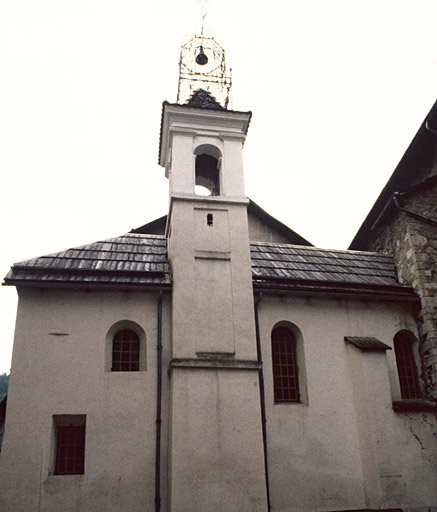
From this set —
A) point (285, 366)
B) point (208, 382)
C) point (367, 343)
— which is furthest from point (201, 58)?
point (208, 382)

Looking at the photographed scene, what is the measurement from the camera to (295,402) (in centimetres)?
1254

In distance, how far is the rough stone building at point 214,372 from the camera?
10719 millimetres

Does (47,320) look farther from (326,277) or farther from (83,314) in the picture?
(326,277)

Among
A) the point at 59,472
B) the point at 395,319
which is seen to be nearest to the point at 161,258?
the point at 59,472

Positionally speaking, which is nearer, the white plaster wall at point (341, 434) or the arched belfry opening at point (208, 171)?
the white plaster wall at point (341, 434)

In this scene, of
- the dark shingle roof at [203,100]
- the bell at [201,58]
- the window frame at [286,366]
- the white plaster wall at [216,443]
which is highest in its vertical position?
the bell at [201,58]

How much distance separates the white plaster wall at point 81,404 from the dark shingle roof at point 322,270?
133 inches

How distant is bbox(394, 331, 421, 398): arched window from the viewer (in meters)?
13.3

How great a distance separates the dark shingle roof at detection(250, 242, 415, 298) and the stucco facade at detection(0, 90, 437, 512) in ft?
0.30

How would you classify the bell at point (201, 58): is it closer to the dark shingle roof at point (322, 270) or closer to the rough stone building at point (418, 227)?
the dark shingle roof at point (322, 270)

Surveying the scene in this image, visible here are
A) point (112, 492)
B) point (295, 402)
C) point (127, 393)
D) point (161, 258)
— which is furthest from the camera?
point (161, 258)

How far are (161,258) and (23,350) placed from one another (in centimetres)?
433

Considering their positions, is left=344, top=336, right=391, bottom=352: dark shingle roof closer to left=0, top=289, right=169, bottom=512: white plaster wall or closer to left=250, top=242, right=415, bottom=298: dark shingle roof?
left=250, top=242, right=415, bottom=298: dark shingle roof

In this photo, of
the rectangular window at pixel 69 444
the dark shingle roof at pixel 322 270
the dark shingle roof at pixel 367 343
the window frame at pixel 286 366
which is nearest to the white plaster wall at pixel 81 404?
the rectangular window at pixel 69 444
